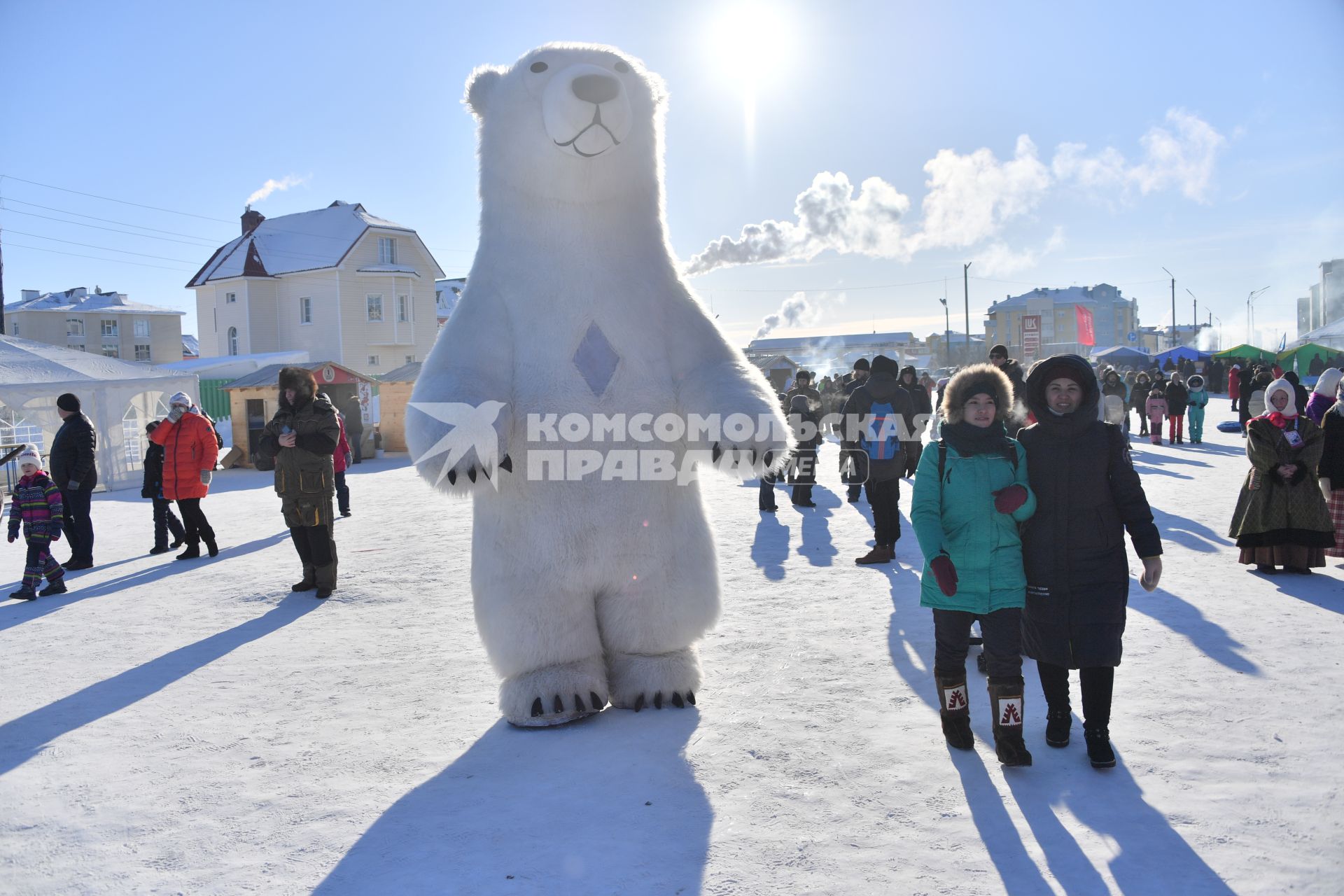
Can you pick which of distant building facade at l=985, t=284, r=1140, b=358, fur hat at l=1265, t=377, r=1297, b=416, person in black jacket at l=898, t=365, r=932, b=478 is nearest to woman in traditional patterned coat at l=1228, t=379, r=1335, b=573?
fur hat at l=1265, t=377, r=1297, b=416

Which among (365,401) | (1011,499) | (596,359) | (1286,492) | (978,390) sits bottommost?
(1286,492)

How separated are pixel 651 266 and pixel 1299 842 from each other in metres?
3.00

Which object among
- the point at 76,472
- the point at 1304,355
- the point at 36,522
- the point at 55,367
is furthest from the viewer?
the point at 1304,355

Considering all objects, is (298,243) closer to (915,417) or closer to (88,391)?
(88,391)

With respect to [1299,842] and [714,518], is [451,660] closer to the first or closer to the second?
[1299,842]

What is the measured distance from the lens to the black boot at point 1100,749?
2949mm

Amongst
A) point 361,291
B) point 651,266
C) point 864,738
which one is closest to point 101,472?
point 651,266

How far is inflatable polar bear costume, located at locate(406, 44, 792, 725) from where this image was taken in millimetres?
3395

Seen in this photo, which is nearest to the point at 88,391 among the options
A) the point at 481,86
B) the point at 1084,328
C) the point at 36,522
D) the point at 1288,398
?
the point at 36,522

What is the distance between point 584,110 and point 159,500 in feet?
21.6

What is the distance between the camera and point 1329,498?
574 cm

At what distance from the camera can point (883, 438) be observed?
258 inches

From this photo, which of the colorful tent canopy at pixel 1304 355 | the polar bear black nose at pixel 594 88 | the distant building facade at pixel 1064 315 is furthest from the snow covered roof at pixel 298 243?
the distant building facade at pixel 1064 315

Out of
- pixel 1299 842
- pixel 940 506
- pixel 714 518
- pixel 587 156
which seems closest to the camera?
pixel 1299 842
